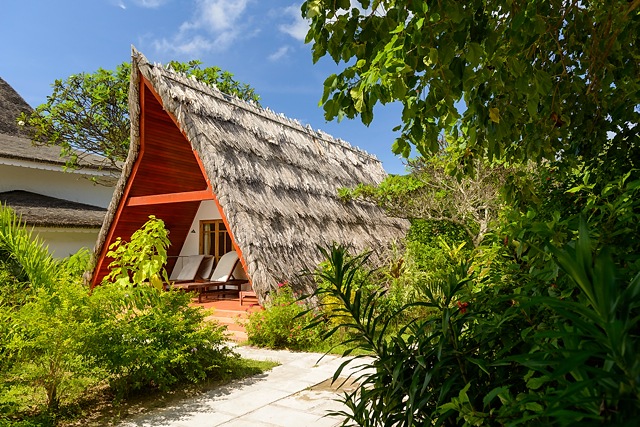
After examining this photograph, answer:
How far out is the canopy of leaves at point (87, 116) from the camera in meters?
17.5

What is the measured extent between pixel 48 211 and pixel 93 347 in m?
13.1

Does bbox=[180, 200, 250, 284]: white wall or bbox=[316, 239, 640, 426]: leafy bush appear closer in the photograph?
bbox=[316, 239, 640, 426]: leafy bush

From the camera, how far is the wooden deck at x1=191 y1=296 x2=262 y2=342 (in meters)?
7.71

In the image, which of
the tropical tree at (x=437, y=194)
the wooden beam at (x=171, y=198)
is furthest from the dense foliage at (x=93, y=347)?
the tropical tree at (x=437, y=194)

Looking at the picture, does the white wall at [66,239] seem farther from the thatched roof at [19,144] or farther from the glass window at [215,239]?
the glass window at [215,239]

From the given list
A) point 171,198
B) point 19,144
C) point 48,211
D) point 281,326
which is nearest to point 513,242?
point 281,326

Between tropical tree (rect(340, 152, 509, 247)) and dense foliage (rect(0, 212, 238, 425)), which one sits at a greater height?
tropical tree (rect(340, 152, 509, 247))

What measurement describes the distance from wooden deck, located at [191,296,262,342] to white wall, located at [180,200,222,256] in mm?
2634

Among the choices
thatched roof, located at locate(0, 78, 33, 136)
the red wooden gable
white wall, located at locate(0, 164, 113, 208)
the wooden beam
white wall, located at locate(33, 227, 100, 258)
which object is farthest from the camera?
thatched roof, located at locate(0, 78, 33, 136)

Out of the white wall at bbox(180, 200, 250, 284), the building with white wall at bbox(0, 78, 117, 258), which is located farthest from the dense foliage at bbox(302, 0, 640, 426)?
the building with white wall at bbox(0, 78, 117, 258)

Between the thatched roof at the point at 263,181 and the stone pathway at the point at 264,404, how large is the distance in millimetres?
2092

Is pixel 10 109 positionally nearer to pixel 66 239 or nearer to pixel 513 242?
pixel 66 239

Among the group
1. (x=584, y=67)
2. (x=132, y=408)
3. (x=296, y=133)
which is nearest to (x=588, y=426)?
(x=584, y=67)

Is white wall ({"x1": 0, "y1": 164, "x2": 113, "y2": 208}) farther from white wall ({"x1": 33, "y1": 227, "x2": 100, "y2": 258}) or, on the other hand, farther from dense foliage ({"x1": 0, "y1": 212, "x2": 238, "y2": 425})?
dense foliage ({"x1": 0, "y1": 212, "x2": 238, "y2": 425})
